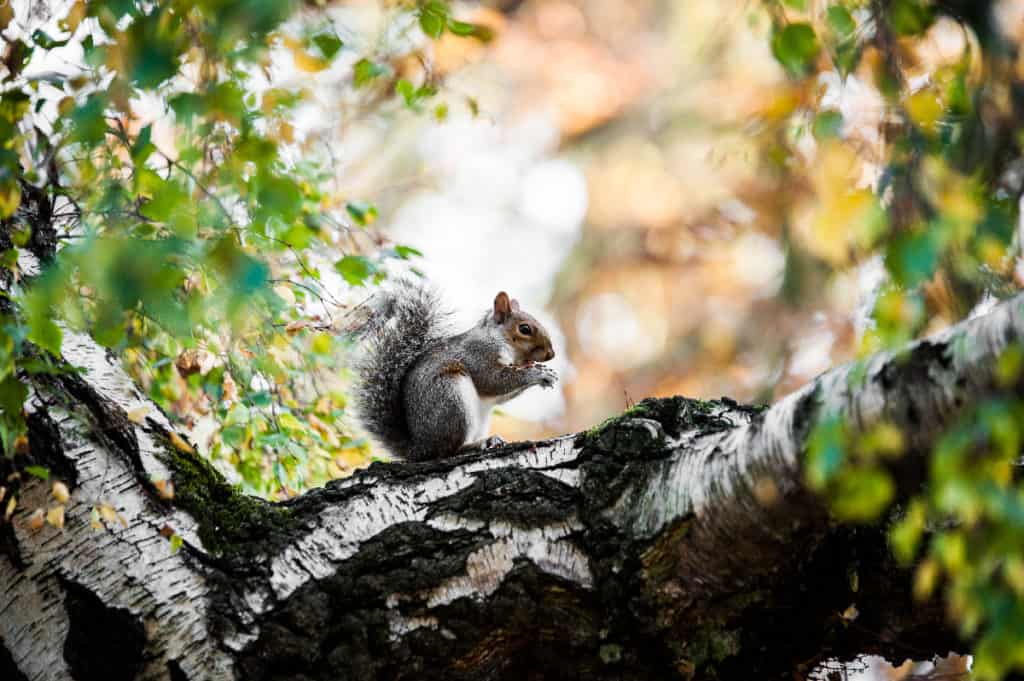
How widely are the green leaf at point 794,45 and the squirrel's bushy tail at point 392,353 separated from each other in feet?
6.47

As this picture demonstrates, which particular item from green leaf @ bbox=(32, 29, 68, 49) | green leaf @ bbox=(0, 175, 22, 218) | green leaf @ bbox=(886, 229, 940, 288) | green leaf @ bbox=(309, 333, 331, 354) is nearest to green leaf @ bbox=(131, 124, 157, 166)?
green leaf @ bbox=(0, 175, 22, 218)

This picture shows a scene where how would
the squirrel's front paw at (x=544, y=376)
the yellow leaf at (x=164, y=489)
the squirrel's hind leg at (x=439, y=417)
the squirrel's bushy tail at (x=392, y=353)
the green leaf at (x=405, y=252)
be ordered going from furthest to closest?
the squirrel's front paw at (x=544, y=376) < the squirrel's bushy tail at (x=392, y=353) < the squirrel's hind leg at (x=439, y=417) < the green leaf at (x=405, y=252) < the yellow leaf at (x=164, y=489)

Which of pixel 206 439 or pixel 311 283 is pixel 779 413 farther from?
Answer: pixel 206 439

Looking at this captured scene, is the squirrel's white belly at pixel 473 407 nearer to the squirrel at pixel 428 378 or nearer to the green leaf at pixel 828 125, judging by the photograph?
the squirrel at pixel 428 378

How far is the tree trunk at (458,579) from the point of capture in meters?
1.80

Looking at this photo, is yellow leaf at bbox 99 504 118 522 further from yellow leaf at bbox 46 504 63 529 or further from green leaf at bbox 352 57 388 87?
green leaf at bbox 352 57 388 87

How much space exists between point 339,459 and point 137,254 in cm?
201

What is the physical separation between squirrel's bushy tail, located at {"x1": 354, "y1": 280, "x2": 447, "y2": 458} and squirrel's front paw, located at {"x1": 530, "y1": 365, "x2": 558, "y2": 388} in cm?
35

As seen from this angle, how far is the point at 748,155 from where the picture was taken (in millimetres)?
1560

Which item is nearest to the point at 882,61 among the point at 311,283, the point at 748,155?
the point at 748,155

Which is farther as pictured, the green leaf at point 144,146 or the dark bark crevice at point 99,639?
the dark bark crevice at point 99,639

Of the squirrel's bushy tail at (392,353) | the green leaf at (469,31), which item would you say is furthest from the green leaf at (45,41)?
the squirrel's bushy tail at (392,353)

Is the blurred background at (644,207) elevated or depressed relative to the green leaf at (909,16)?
elevated

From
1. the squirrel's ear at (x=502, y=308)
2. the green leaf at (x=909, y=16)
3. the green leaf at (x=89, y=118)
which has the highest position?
the squirrel's ear at (x=502, y=308)
